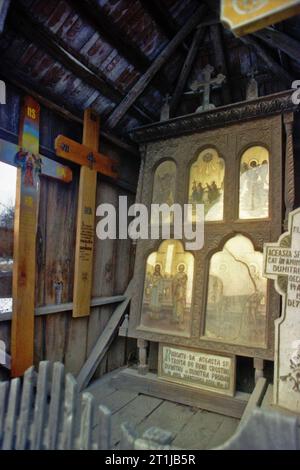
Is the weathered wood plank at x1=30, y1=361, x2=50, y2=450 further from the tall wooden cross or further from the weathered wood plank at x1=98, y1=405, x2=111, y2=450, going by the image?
the tall wooden cross

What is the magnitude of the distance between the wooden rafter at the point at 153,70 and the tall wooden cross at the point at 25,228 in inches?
43.1

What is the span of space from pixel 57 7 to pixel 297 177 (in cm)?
309

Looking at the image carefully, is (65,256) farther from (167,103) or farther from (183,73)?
(183,73)

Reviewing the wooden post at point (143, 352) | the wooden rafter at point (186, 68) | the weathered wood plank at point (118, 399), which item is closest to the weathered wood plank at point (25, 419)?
the weathered wood plank at point (118, 399)

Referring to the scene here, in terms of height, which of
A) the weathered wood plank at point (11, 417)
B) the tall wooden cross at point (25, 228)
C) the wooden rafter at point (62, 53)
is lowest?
the weathered wood plank at point (11, 417)

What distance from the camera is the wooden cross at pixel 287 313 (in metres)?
2.55

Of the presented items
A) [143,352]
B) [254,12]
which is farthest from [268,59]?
[143,352]

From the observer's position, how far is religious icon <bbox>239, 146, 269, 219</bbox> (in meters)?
3.32

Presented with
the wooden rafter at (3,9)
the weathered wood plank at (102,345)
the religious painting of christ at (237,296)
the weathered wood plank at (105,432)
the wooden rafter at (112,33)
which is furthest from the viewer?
the weathered wood plank at (102,345)

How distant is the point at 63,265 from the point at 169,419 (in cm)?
181

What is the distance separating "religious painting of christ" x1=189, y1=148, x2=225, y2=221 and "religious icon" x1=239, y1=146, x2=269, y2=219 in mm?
226

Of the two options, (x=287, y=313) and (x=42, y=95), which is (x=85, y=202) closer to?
(x=42, y=95)

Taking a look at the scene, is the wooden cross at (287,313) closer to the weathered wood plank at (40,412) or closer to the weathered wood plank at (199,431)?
the weathered wood plank at (199,431)
